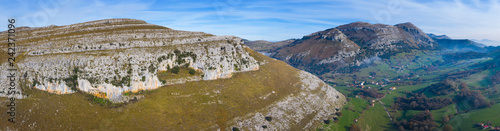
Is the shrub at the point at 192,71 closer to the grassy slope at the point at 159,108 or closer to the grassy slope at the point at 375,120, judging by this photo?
the grassy slope at the point at 159,108

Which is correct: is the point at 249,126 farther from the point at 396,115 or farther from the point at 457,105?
the point at 457,105

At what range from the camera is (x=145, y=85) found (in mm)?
61344

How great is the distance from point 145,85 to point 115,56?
13459 mm

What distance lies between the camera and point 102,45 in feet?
216

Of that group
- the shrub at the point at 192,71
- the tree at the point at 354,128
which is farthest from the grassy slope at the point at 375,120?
the shrub at the point at 192,71

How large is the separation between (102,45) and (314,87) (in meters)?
90.2

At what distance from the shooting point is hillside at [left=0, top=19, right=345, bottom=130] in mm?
50938

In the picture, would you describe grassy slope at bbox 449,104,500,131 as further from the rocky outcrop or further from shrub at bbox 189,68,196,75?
shrub at bbox 189,68,196,75

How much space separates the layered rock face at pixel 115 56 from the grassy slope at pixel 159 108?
3551 mm

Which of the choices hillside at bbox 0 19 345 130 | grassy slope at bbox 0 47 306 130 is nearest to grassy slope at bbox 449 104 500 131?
hillside at bbox 0 19 345 130

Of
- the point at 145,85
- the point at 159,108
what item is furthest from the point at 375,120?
the point at 145,85

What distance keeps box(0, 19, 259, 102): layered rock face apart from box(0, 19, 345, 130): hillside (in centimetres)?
24

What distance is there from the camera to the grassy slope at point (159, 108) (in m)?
47.7

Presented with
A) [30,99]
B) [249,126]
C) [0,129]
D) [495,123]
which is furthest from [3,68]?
[495,123]
